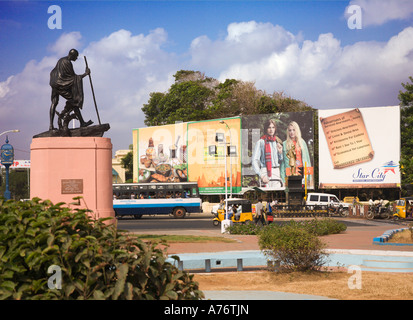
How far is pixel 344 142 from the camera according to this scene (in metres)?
57.2

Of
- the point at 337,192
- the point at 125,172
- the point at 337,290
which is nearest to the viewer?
the point at 337,290

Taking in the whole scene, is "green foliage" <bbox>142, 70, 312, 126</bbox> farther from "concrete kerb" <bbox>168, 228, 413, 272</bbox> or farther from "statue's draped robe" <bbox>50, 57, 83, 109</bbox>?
"concrete kerb" <bbox>168, 228, 413, 272</bbox>

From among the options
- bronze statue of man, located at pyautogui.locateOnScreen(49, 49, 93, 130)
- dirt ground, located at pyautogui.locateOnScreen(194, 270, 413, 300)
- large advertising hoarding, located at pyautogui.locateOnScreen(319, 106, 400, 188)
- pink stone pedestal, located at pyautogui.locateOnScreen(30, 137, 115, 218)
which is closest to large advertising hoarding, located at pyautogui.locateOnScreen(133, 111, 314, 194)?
large advertising hoarding, located at pyautogui.locateOnScreen(319, 106, 400, 188)

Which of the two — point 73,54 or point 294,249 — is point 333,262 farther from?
point 73,54

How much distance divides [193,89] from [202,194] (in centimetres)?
2358

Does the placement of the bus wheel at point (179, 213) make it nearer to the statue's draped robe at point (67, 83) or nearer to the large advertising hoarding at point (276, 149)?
the large advertising hoarding at point (276, 149)

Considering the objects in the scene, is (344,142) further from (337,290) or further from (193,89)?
(337,290)

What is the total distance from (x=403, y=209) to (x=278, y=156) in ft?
71.7

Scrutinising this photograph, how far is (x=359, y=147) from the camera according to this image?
56594 mm

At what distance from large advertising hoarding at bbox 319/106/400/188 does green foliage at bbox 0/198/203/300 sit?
2121 inches

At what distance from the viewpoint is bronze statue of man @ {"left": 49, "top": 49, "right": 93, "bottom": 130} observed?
18.9 m

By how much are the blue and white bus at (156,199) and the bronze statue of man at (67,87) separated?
2874 cm
